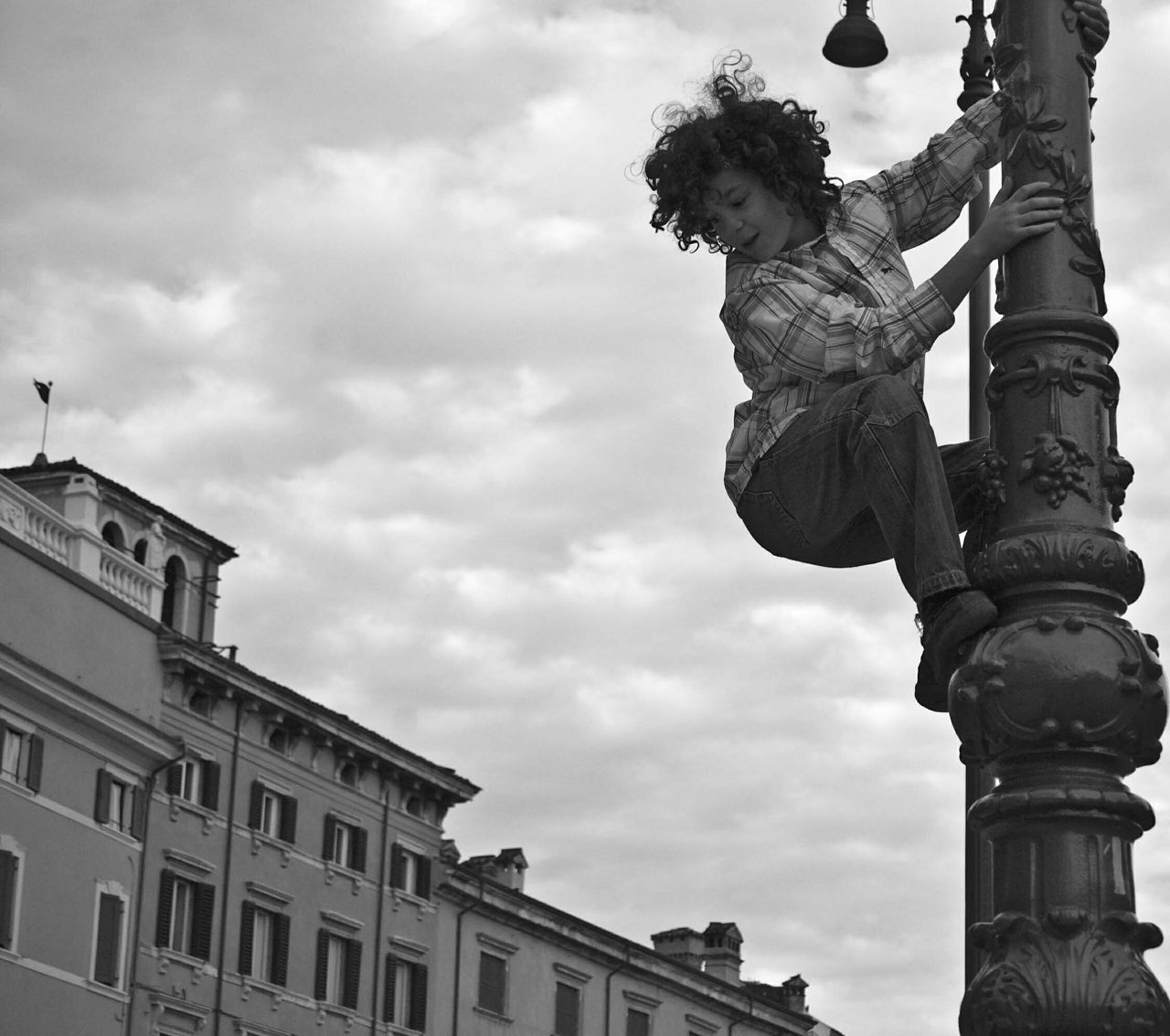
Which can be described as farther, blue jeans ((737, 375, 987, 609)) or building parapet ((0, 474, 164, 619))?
building parapet ((0, 474, 164, 619))

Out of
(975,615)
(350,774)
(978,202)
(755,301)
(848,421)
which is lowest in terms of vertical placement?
(975,615)

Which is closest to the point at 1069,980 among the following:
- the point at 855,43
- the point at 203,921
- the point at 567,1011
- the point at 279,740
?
the point at 855,43

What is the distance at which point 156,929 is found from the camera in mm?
39688

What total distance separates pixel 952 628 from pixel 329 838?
41874 millimetres

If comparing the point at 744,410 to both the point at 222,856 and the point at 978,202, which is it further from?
the point at 222,856

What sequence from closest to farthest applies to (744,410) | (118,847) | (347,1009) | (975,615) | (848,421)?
1. (975,615)
2. (848,421)
3. (744,410)
4. (118,847)
5. (347,1009)

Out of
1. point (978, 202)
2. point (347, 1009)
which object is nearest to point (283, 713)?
point (347, 1009)

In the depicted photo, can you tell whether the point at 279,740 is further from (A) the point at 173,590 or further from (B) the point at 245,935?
(B) the point at 245,935

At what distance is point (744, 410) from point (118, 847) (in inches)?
1383

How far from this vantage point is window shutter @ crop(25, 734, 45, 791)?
1406 inches

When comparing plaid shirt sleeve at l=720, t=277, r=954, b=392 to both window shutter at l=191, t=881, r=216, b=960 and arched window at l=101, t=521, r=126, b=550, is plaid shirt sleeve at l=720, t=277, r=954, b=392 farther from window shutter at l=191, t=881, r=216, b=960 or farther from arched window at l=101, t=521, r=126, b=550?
arched window at l=101, t=521, r=126, b=550

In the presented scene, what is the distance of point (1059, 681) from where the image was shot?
3.97m

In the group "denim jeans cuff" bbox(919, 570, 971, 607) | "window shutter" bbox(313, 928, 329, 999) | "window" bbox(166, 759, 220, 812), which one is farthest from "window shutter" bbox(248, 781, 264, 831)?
"denim jeans cuff" bbox(919, 570, 971, 607)

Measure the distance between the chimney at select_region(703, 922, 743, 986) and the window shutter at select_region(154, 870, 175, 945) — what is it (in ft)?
79.1
